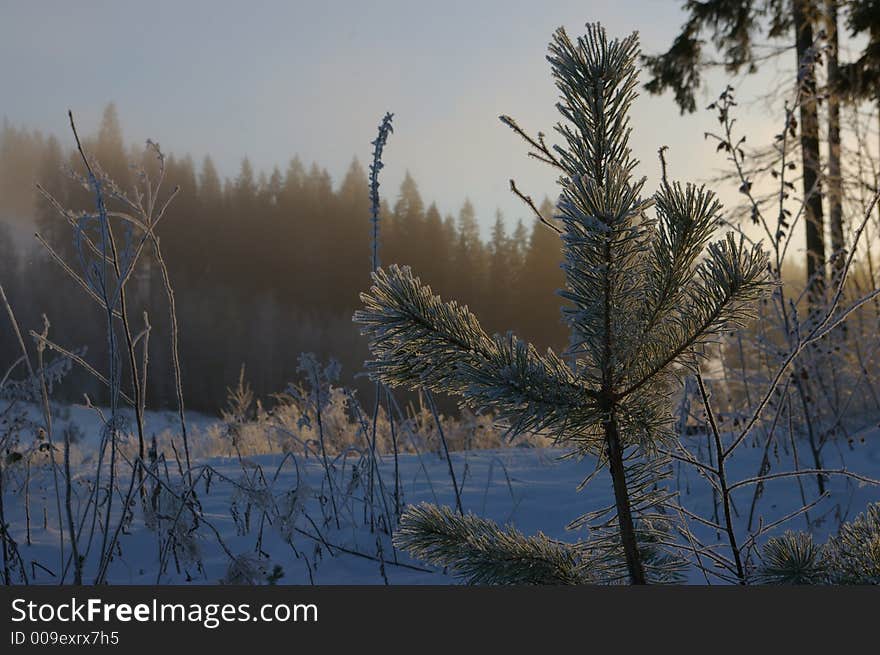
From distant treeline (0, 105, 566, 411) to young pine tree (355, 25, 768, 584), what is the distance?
41409 millimetres

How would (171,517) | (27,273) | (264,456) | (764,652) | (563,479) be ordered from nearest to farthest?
1. (764,652)
2. (171,517)
3. (563,479)
4. (264,456)
5. (27,273)

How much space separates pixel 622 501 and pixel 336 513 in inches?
67.0

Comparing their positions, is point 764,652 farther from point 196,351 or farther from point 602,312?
point 196,351

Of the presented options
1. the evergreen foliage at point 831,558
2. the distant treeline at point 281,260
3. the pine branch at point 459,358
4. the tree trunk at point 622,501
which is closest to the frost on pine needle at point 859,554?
the evergreen foliage at point 831,558

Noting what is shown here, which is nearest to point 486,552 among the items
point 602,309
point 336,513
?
point 602,309

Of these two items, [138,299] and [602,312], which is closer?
[602,312]

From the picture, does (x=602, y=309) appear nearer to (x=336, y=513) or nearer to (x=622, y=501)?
(x=622, y=501)

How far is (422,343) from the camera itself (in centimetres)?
A: 112

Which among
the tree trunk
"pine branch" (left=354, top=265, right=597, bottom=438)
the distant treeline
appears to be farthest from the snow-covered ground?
the distant treeline

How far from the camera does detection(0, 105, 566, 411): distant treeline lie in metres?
43.8

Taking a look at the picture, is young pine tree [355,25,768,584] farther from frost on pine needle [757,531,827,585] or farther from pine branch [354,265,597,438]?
frost on pine needle [757,531,827,585]

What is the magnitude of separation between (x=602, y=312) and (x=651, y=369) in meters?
0.14

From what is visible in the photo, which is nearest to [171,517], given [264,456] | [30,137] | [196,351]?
[264,456]

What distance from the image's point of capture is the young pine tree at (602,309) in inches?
40.9
